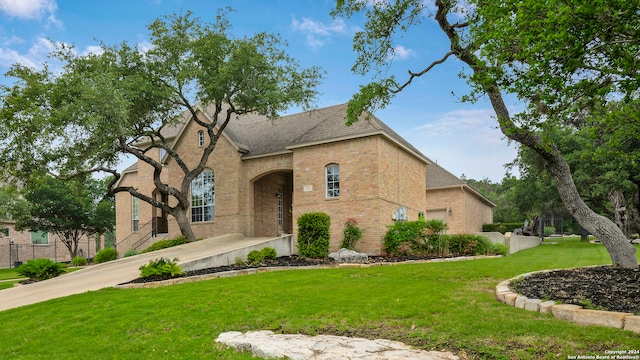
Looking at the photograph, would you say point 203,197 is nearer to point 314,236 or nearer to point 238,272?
point 314,236

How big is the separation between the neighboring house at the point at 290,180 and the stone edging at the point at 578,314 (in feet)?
35.1

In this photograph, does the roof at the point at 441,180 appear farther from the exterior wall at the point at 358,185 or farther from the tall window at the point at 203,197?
the tall window at the point at 203,197

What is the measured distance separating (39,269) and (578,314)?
59.0 ft

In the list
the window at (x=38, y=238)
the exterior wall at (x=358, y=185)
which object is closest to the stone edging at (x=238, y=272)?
the exterior wall at (x=358, y=185)

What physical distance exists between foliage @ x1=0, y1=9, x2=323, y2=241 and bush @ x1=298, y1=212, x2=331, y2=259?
6017 millimetres

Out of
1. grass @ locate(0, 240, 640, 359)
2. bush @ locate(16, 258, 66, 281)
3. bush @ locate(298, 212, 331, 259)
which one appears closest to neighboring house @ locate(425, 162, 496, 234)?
bush @ locate(298, 212, 331, 259)

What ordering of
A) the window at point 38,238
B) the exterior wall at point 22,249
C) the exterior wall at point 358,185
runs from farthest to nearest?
the window at point 38,238 < the exterior wall at point 22,249 < the exterior wall at point 358,185

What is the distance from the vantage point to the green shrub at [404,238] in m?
16.8

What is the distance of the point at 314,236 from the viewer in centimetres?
1673

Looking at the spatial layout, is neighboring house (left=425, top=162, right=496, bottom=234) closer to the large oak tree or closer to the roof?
the roof

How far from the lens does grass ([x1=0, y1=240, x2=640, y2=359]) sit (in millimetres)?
5344

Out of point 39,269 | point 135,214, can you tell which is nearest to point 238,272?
point 39,269

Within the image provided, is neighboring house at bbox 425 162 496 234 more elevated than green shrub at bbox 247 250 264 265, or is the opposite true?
neighboring house at bbox 425 162 496 234

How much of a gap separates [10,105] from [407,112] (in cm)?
1635
